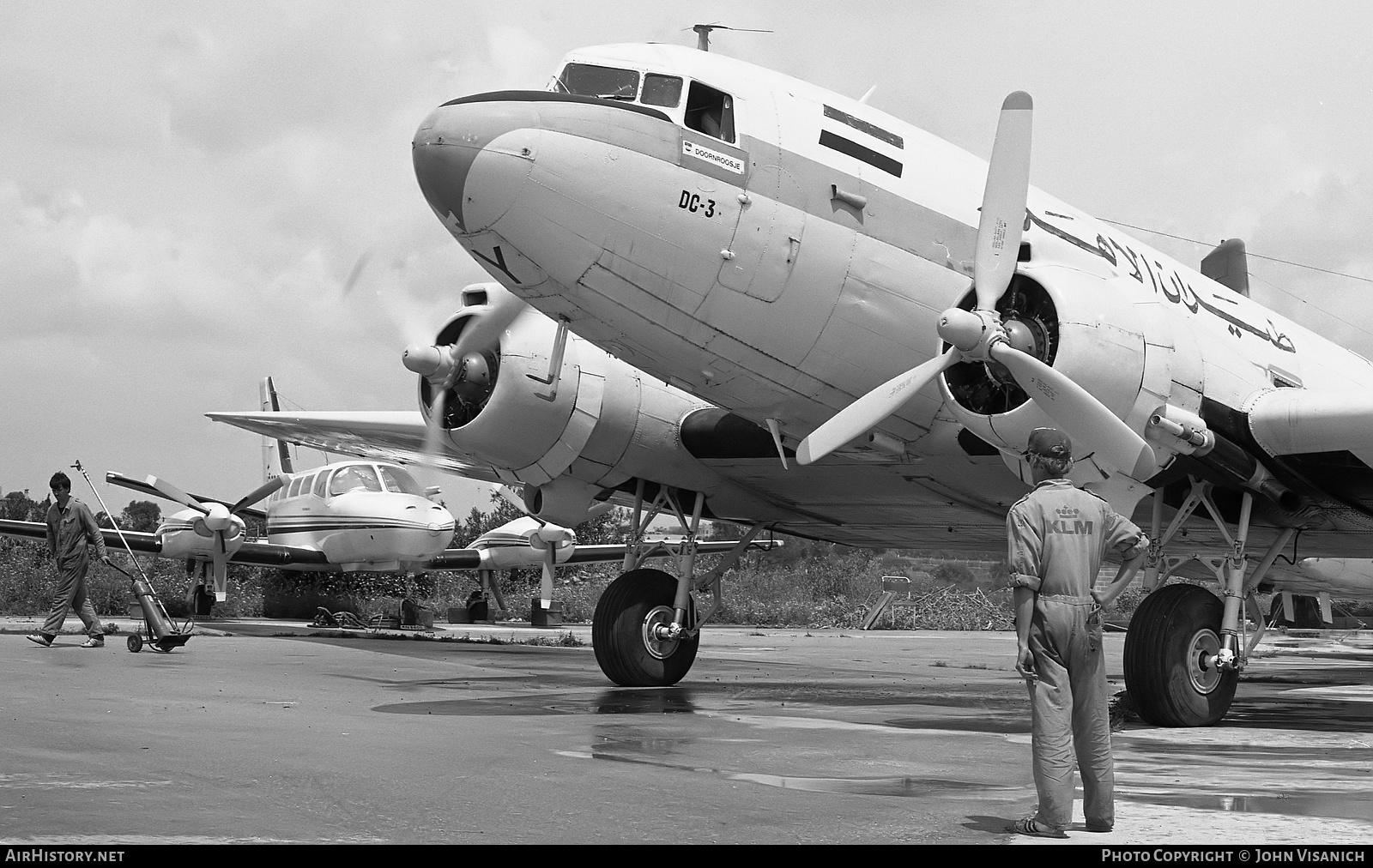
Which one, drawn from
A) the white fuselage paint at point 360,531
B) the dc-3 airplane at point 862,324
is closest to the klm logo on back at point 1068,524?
the dc-3 airplane at point 862,324

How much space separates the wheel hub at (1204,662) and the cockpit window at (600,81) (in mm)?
6107

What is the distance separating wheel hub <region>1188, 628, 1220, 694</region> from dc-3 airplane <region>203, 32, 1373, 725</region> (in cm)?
2

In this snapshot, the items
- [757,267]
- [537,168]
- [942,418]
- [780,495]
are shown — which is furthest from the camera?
[780,495]

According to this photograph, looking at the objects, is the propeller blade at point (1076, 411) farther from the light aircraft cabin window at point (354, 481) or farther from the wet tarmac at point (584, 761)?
the light aircraft cabin window at point (354, 481)

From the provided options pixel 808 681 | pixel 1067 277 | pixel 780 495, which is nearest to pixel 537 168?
pixel 1067 277

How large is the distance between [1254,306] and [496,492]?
938 centimetres

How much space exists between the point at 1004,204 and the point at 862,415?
1.90 metres

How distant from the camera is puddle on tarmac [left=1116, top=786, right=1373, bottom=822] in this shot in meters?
5.54

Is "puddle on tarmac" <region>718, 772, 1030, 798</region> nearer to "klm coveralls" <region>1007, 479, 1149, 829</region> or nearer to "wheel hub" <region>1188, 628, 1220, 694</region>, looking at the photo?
"klm coveralls" <region>1007, 479, 1149, 829</region>

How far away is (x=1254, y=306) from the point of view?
43.3 feet

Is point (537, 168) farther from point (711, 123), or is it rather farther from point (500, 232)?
point (711, 123)

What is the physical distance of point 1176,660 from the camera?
408 inches

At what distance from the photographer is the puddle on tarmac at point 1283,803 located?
18.2ft

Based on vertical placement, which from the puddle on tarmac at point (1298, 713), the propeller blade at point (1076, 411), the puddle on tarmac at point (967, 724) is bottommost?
the puddle on tarmac at point (1298, 713)
